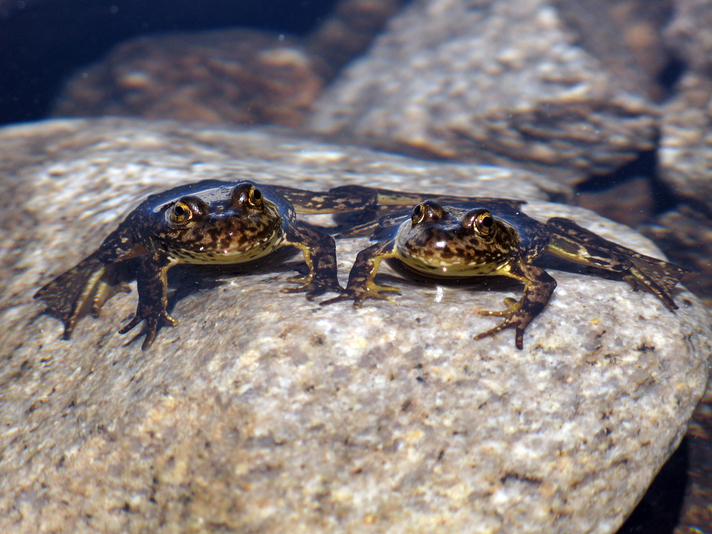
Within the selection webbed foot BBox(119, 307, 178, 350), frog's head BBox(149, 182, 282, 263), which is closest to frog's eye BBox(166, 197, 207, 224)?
frog's head BBox(149, 182, 282, 263)

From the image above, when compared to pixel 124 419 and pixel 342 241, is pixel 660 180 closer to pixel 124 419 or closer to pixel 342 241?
pixel 342 241

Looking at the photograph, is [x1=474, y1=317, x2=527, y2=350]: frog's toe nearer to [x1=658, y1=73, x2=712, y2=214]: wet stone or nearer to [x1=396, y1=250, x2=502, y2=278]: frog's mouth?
[x1=396, y1=250, x2=502, y2=278]: frog's mouth

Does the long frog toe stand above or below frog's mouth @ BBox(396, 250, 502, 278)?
below

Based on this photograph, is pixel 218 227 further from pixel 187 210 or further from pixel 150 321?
pixel 150 321

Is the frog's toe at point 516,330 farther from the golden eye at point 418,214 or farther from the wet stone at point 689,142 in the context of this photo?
the wet stone at point 689,142

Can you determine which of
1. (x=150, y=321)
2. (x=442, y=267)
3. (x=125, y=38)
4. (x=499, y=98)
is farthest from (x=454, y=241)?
(x=125, y=38)

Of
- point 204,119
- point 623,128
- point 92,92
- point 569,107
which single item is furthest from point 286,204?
point 92,92

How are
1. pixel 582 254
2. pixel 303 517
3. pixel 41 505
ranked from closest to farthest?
pixel 303 517 < pixel 41 505 < pixel 582 254
